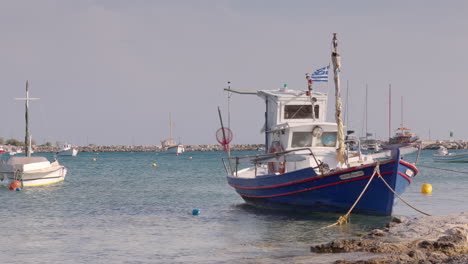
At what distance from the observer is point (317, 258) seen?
14695mm

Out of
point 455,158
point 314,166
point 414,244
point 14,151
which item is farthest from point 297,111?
point 14,151

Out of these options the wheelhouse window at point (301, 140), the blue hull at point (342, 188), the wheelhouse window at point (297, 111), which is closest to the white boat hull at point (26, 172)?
the wheelhouse window at point (297, 111)

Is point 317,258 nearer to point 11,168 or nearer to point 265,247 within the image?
point 265,247

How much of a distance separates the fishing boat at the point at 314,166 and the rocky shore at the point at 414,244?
3.58 metres

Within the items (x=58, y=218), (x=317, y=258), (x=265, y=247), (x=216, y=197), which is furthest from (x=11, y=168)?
(x=317, y=258)

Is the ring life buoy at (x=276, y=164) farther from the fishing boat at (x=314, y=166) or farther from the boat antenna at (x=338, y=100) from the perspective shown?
the boat antenna at (x=338, y=100)

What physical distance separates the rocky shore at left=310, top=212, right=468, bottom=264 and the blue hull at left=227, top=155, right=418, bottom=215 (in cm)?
334

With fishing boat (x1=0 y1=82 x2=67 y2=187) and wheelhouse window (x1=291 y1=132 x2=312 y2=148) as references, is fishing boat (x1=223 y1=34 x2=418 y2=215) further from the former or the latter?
fishing boat (x1=0 y1=82 x2=67 y2=187)

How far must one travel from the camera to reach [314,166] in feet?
79.5

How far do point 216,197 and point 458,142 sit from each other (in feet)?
487

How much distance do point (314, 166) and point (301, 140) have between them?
120cm

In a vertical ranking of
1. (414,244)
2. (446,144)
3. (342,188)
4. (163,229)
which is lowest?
(446,144)

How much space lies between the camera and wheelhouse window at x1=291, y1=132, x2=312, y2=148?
2483 centimetres

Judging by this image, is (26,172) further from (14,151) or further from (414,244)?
(14,151)
